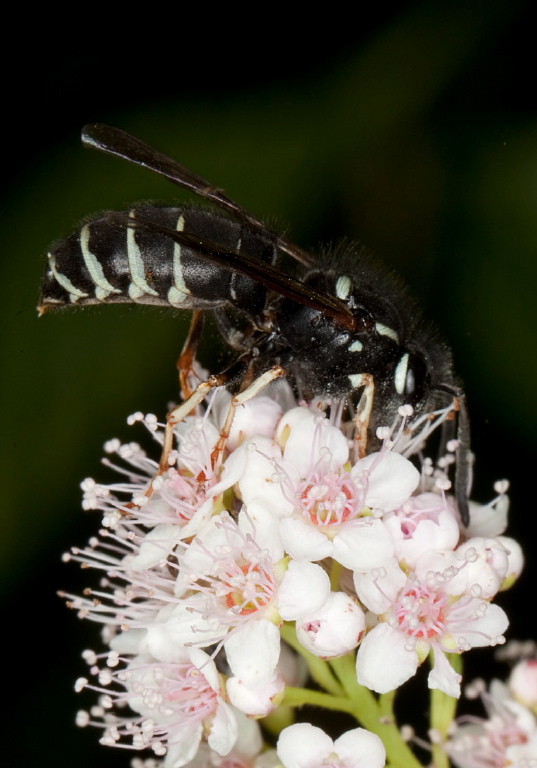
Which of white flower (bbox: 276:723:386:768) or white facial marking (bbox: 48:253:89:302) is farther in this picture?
white facial marking (bbox: 48:253:89:302)

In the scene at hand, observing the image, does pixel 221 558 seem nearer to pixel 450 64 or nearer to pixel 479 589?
pixel 479 589

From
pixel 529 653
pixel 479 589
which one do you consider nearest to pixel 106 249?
pixel 479 589

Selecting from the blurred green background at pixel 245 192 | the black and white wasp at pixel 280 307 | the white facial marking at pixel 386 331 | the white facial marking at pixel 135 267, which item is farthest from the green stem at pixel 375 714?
the blurred green background at pixel 245 192

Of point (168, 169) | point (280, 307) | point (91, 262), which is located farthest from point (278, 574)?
point (168, 169)

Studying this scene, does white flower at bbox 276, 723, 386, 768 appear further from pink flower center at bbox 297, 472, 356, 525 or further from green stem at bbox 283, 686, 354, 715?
pink flower center at bbox 297, 472, 356, 525

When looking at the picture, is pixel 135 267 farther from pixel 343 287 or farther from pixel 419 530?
pixel 419 530

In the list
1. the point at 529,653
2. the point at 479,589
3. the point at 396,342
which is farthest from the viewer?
the point at 529,653

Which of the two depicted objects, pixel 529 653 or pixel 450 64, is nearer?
pixel 529 653

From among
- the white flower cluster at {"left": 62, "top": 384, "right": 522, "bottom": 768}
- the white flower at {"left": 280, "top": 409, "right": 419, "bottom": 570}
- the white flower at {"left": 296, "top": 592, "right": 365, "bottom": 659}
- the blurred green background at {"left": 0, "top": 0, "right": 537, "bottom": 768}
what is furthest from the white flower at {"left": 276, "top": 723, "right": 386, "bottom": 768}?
the blurred green background at {"left": 0, "top": 0, "right": 537, "bottom": 768}
